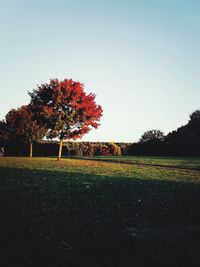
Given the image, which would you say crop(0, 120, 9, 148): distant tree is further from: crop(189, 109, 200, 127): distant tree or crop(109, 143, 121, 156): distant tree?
crop(189, 109, 200, 127): distant tree

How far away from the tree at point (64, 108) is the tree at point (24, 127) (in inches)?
326

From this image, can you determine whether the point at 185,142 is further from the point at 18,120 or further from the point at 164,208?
the point at 164,208

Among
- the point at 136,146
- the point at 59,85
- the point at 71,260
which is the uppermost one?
the point at 59,85

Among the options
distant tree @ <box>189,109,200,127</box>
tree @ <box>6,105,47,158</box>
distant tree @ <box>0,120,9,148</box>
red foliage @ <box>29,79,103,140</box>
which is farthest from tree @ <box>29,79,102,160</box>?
distant tree @ <box>189,109,200,127</box>

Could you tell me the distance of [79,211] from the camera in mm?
5234

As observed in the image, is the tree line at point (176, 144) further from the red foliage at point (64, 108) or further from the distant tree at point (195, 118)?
the red foliage at point (64, 108)

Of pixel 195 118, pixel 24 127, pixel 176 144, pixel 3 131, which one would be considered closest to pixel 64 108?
pixel 24 127

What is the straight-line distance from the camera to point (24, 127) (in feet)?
115

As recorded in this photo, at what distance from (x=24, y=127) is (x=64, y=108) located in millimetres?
11429

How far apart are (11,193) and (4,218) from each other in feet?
8.59

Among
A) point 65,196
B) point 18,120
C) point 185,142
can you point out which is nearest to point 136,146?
point 185,142

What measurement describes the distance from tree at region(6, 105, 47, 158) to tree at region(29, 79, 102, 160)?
829cm

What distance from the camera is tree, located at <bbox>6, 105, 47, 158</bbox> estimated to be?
113 feet

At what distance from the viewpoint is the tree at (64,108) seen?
1000 inches
